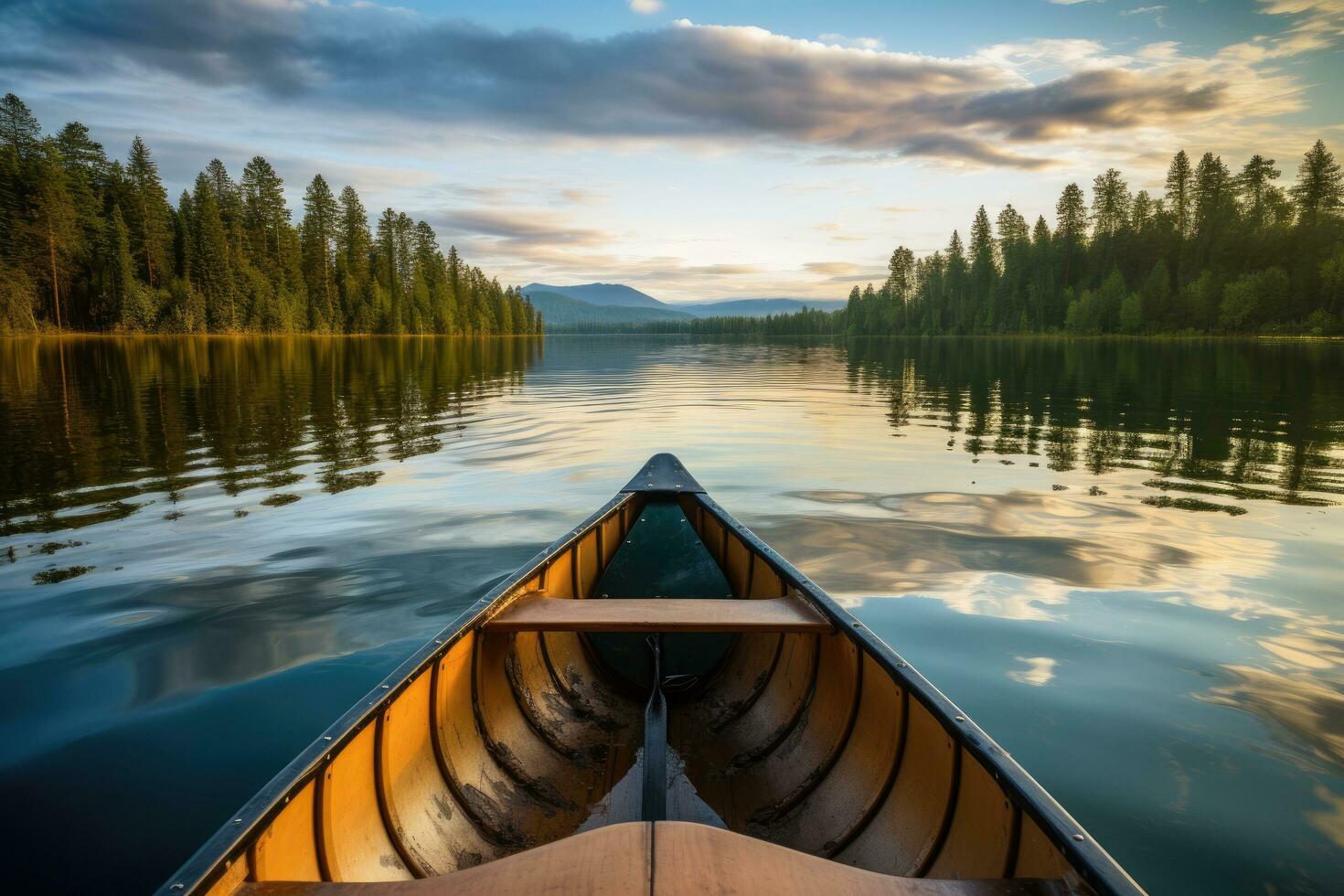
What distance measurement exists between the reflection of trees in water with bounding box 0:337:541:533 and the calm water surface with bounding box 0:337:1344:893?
137 mm

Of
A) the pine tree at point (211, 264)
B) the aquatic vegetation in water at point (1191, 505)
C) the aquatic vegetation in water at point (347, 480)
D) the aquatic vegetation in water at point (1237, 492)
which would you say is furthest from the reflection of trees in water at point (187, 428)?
the pine tree at point (211, 264)

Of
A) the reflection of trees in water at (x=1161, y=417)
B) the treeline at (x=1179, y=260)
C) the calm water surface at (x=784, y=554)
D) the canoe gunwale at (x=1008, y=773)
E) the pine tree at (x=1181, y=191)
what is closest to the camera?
the canoe gunwale at (x=1008, y=773)

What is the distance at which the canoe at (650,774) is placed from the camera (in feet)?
7.16

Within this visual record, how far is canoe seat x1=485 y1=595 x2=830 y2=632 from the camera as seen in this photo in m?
4.07

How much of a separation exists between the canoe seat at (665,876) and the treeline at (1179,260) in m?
106

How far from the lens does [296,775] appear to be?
2.37m

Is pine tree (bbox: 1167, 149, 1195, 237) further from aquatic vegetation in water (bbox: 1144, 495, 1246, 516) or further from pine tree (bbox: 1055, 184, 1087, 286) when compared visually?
aquatic vegetation in water (bbox: 1144, 495, 1246, 516)

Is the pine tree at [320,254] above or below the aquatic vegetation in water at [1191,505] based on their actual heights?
above

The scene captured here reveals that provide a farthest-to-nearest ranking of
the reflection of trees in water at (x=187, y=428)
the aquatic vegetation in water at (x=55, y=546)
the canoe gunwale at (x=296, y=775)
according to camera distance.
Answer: the reflection of trees in water at (x=187, y=428), the aquatic vegetation in water at (x=55, y=546), the canoe gunwale at (x=296, y=775)

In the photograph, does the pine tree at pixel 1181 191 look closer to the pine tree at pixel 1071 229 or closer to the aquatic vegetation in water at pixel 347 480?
the pine tree at pixel 1071 229

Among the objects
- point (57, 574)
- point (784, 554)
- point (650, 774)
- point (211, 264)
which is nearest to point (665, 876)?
point (650, 774)

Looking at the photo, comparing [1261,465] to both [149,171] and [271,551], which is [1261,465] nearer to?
[271,551]

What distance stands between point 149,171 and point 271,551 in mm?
92206

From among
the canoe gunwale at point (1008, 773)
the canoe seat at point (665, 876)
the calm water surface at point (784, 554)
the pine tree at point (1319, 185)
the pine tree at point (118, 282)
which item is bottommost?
the calm water surface at point (784, 554)
